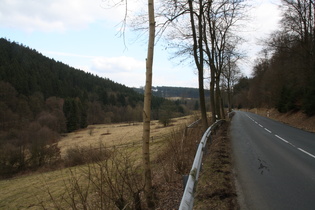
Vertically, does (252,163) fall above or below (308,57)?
below

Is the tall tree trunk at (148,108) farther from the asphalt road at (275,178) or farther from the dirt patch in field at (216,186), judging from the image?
the asphalt road at (275,178)

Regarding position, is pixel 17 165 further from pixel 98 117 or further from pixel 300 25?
pixel 98 117

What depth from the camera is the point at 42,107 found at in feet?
261

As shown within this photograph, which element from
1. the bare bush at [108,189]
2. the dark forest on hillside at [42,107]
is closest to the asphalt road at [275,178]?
the bare bush at [108,189]

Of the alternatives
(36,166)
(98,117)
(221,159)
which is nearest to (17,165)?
(36,166)


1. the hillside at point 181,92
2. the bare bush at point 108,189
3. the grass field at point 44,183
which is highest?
the hillside at point 181,92

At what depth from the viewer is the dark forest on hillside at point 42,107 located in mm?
29453

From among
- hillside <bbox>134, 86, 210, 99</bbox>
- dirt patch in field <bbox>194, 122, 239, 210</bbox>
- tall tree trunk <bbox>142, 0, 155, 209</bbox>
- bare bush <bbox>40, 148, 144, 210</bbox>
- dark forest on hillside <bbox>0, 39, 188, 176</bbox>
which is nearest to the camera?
bare bush <bbox>40, 148, 144, 210</bbox>

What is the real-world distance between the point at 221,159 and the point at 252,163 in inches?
38.2

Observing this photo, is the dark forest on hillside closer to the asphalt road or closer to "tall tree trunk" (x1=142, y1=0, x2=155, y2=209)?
the asphalt road

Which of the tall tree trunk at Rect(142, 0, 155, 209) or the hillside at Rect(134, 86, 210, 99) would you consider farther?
the hillside at Rect(134, 86, 210, 99)

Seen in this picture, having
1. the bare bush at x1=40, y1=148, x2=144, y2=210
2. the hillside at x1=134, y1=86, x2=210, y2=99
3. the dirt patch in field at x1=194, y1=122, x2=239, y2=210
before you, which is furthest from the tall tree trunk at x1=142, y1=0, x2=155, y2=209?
the dirt patch in field at x1=194, y1=122, x2=239, y2=210

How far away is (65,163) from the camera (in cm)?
2639

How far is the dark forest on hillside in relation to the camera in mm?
29453
